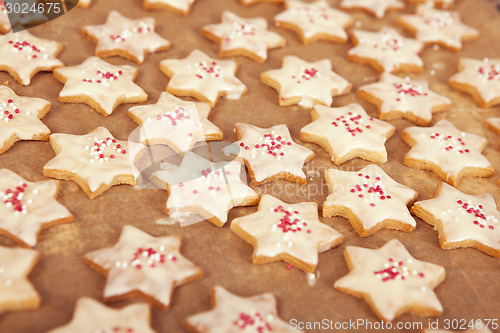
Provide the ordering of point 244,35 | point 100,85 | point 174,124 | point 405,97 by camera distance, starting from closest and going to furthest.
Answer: point 174,124, point 100,85, point 405,97, point 244,35

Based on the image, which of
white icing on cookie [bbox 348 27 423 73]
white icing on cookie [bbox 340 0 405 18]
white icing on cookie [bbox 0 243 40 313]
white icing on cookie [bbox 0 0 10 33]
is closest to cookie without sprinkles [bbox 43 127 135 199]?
white icing on cookie [bbox 0 243 40 313]

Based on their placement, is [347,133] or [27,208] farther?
[347,133]

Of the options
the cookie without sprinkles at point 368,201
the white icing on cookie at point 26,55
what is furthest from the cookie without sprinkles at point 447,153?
the white icing on cookie at point 26,55

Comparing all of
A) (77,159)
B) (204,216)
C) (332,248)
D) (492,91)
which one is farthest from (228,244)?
(492,91)

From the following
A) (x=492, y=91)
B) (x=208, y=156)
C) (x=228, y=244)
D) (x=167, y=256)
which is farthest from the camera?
(x=492, y=91)

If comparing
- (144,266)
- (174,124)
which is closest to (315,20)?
(174,124)

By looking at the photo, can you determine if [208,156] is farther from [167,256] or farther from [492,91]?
[492,91]

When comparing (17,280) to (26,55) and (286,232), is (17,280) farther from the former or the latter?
(26,55)
